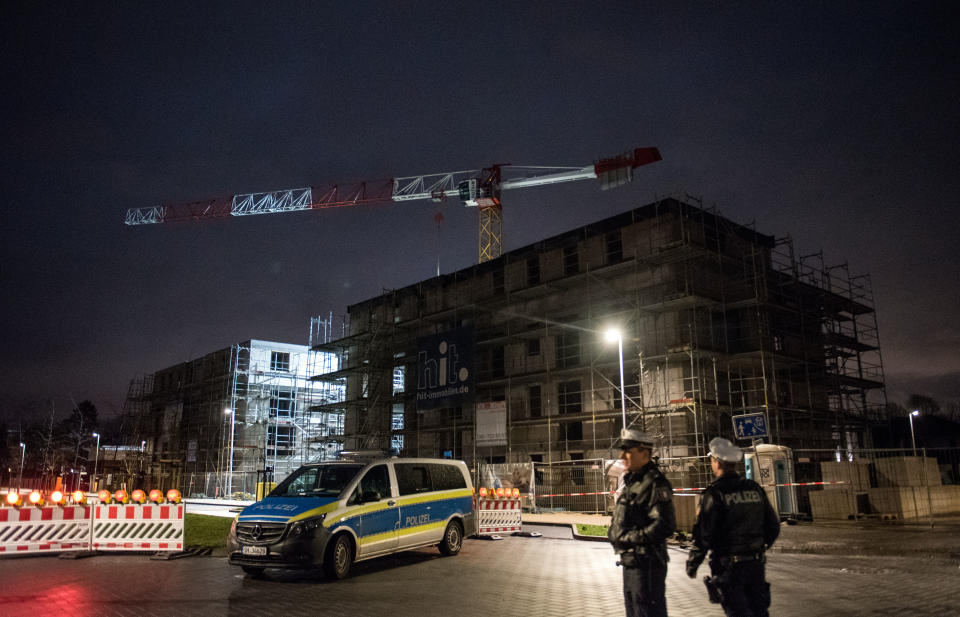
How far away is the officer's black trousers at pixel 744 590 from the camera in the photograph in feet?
16.3

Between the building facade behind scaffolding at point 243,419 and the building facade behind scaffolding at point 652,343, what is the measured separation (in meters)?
15.2

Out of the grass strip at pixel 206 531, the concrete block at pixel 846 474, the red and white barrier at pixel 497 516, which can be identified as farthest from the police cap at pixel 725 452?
the concrete block at pixel 846 474

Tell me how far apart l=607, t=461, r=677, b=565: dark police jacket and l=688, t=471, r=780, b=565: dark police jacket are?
0.74ft

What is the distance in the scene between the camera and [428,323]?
41.0 metres

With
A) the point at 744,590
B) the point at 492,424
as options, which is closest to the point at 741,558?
the point at 744,590

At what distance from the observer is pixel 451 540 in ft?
41.5

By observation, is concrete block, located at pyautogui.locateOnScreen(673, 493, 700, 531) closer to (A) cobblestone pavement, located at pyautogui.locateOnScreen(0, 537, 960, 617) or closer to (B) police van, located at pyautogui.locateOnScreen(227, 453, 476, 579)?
(A) cobblestone pavement, located at pyautogui.locateOnScreen(0, 537, 960, 617)

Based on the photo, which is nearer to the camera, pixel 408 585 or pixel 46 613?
pixel 46 613

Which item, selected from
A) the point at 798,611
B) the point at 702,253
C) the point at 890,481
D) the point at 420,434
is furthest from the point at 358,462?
the point at 420,434

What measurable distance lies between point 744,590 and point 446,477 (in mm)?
8357

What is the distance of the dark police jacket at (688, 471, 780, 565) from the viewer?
16.6 feet

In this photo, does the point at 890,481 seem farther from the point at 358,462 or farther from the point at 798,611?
the point at 358,462

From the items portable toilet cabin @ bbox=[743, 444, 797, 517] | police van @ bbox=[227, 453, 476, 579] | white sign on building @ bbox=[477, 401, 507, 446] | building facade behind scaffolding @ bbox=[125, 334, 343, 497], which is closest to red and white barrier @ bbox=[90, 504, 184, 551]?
police van @ bbox=[227, 453, 476, 579]

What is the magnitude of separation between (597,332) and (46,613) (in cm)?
2600
